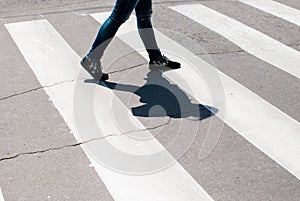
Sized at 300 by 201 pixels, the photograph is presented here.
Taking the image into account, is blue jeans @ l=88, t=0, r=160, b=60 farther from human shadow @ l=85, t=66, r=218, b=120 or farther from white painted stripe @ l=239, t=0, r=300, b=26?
white painted stripe @ l=239, t=0, r=300, b=26

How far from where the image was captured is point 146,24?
20.3ft

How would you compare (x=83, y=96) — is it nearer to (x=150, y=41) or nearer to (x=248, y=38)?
(x=150, y=41)

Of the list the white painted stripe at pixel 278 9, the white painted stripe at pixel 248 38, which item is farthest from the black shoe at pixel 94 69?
the white painted stripe at pixel 278 9

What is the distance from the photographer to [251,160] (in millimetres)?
4480

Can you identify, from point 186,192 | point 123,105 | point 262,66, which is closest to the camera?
point 186,192

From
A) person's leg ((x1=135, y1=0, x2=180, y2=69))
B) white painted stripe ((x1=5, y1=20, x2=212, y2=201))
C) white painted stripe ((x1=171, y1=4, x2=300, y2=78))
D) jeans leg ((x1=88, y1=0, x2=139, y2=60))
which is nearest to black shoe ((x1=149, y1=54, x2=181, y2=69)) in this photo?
person's leg ((x1=135, y1=0, x2=180, y2=69))

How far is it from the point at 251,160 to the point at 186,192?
72 cm

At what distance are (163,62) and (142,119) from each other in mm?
1240

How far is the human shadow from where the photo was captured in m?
5.25

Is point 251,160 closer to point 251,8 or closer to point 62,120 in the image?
point 62,120

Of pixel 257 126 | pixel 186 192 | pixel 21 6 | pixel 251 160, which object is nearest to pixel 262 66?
pixel 257 126

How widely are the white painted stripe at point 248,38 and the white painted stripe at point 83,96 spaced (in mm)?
2064

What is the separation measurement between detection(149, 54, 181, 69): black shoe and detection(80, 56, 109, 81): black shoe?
61 centimetres

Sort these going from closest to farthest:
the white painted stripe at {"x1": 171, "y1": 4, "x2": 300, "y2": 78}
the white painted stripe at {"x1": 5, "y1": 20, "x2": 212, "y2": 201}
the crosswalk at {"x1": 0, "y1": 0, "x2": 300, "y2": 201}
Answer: the white painted stripe at {"x1": 5, "y1": 20, "x2": 212, "y2": 201} < the crosswalk at {"x1": 0, "y1": 0, "x2": 300, "y2": 201} < the white painted stripe at {"x1": 171, "y1": 4, "x2": 300, "y2": 78}
